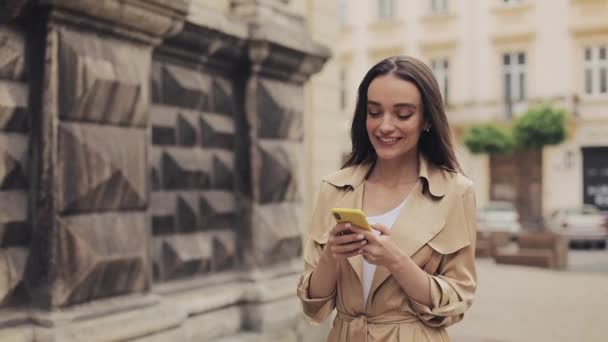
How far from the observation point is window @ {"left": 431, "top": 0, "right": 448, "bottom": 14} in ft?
106

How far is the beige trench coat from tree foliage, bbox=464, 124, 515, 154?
90.5ft

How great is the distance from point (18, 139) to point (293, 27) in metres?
2.76

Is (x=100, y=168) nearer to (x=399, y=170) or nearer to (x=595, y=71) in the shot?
(x=399, y=170)

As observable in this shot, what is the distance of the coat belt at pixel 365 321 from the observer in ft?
7.93

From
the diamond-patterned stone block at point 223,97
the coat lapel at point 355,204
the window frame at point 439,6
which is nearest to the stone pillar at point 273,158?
the diamond-patterned stone block at point 223,97

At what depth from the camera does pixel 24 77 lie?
3.98 m

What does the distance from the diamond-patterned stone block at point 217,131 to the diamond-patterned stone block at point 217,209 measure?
1.17ft

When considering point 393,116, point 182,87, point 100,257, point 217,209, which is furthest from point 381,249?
point 217,209

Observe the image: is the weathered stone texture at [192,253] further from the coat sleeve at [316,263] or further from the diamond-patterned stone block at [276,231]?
the coat sleeve at [316,263]

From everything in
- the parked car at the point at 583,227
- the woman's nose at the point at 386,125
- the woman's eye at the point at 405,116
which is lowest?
the parked car at the point at 583,227

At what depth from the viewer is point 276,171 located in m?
5.83

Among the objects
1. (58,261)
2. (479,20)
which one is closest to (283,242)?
(58,261)

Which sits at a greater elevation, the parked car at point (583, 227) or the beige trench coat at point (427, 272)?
the beige trench coat at point (427, 272)

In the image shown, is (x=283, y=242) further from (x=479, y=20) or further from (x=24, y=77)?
(x=479, y=20)
